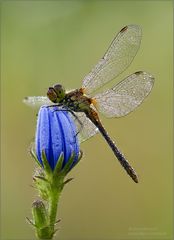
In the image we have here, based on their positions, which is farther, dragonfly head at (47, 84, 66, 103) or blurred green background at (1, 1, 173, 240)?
blurred green background at (1, 1, 173, 240)

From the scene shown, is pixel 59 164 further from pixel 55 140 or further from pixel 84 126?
pixel 84 126

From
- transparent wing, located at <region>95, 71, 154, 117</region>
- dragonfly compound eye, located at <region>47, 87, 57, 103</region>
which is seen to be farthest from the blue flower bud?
transparent wing, located at <region>95, 71, 154, 117</region>

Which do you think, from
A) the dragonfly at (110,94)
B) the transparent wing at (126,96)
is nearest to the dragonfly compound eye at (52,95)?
the dragonfly at (110,94)

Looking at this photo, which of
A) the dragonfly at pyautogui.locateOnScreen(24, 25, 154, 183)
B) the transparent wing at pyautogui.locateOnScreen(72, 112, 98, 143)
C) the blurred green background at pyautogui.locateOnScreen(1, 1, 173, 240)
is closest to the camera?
the transparent wing at pyautogui.locateOnScreen(72, 112, 98, 143)

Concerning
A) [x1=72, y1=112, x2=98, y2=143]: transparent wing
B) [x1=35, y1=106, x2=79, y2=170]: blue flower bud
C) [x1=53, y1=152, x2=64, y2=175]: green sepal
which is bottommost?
[x1=53, y1=152, x2=64, y2=175]: green sepal

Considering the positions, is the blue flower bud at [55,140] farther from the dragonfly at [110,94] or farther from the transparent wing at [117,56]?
the transparent wing at [117,56]

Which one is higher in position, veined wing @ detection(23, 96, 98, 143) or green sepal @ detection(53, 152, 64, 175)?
veined wing @ detection(23, 96, 98, 143)

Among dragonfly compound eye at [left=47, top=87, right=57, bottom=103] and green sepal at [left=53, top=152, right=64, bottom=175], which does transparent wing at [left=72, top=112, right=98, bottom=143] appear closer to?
dragonfly compound eye at [left=47, top=87, right=57, bottom=103]
